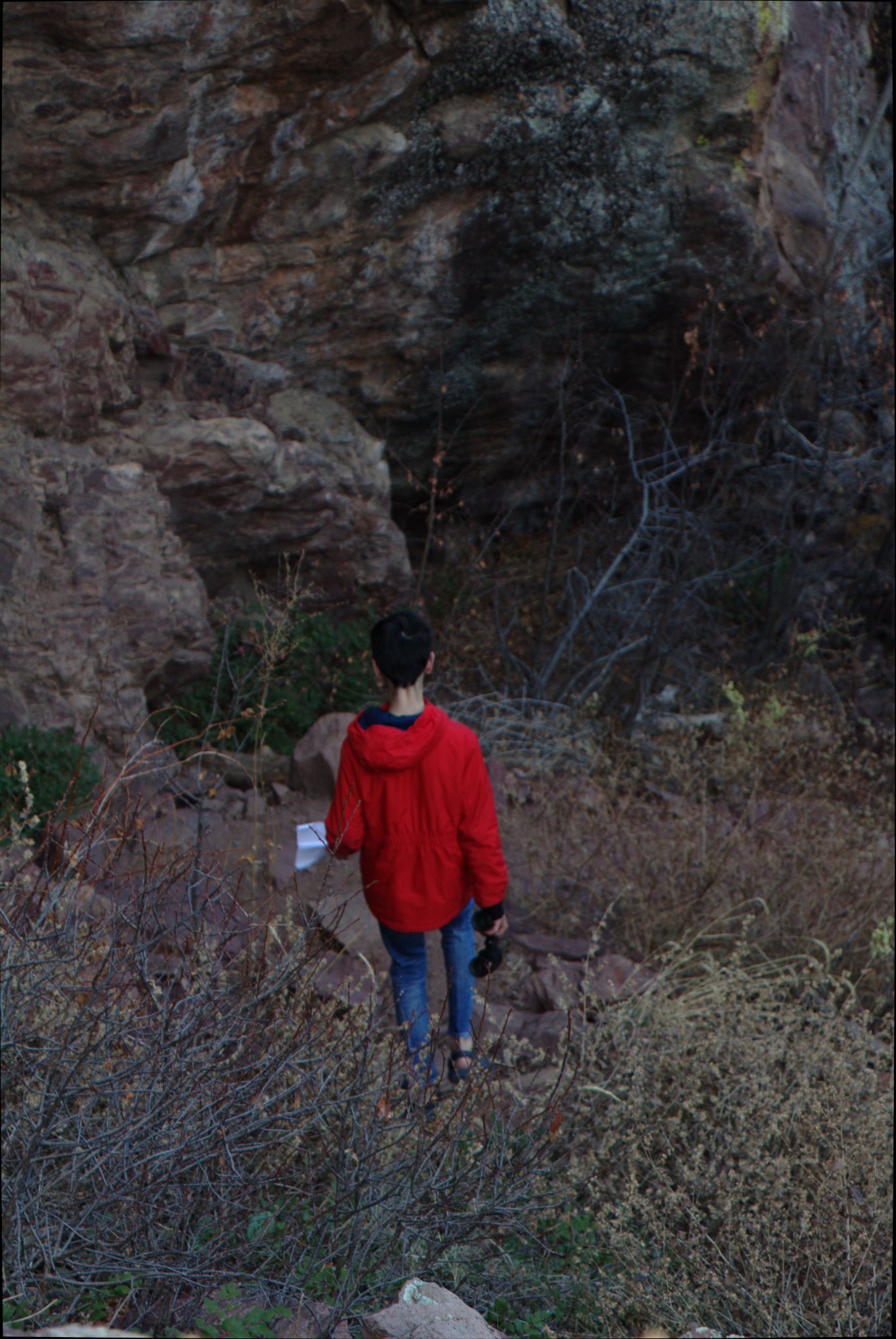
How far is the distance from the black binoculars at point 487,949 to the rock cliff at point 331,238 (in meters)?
2.42

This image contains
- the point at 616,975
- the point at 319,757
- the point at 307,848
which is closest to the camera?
the point at 307,848

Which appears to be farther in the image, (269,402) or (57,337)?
(269,402)

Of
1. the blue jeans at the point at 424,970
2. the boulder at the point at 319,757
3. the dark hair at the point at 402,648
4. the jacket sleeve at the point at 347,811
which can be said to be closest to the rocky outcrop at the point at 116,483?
the boulder at the point at 319,757

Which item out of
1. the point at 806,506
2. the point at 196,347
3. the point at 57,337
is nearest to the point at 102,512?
the point at 57,337

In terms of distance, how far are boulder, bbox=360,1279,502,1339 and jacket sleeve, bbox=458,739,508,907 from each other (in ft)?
4.43

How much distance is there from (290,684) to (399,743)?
9.31 ft

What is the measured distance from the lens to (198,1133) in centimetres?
227

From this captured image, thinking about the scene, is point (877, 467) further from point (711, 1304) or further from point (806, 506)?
point (711, 1304)

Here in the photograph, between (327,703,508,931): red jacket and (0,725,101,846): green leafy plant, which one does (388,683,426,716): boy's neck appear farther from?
(0,725,101,846): green leafy plant

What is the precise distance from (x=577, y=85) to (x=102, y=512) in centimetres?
329

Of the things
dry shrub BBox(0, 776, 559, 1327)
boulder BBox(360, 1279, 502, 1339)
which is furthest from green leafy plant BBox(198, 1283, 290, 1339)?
boulder BBox(360, 1279, 502, 1339)

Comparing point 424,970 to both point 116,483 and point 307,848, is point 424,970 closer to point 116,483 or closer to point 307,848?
point 307,848

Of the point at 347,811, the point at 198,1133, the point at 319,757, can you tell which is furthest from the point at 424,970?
the point at 319,757

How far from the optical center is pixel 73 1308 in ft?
6.40
